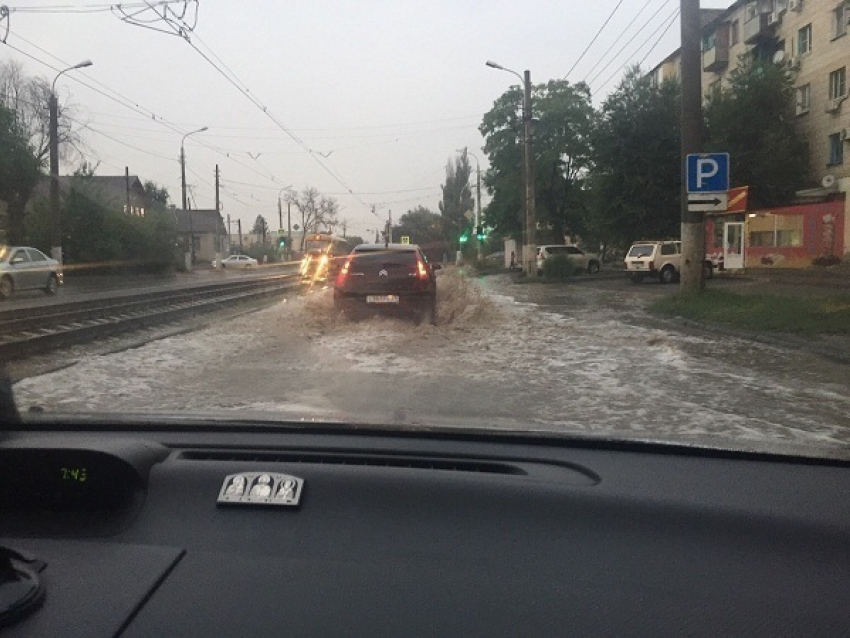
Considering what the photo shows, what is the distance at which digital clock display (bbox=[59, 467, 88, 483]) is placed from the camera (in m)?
2.51

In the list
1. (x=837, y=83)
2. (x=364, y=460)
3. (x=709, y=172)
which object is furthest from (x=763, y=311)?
(x=837, y=83)

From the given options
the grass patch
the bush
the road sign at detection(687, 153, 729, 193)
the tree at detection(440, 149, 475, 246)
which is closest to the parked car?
the bush

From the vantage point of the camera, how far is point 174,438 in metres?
3.02

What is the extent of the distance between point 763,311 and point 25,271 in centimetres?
1989

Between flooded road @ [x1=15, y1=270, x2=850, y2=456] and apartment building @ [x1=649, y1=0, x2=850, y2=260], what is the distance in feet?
83.9

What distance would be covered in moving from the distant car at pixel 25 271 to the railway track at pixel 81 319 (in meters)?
3.79

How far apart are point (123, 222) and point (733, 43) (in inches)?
1389

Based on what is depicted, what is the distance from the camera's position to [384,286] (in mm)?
12844

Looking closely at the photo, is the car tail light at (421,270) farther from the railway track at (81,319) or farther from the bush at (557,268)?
the bush at (557,268)

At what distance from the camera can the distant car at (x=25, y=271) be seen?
75.5 feet

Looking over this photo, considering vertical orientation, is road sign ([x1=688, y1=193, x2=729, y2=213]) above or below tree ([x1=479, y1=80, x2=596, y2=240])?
below

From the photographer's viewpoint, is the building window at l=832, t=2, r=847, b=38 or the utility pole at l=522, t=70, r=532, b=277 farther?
the utility pole at l=522, t=70, r=532, b=277

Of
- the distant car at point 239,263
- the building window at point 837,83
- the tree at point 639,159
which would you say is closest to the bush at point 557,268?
the tree at point 639,159

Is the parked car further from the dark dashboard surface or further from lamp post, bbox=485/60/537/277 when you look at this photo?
the dark dashboard surface
